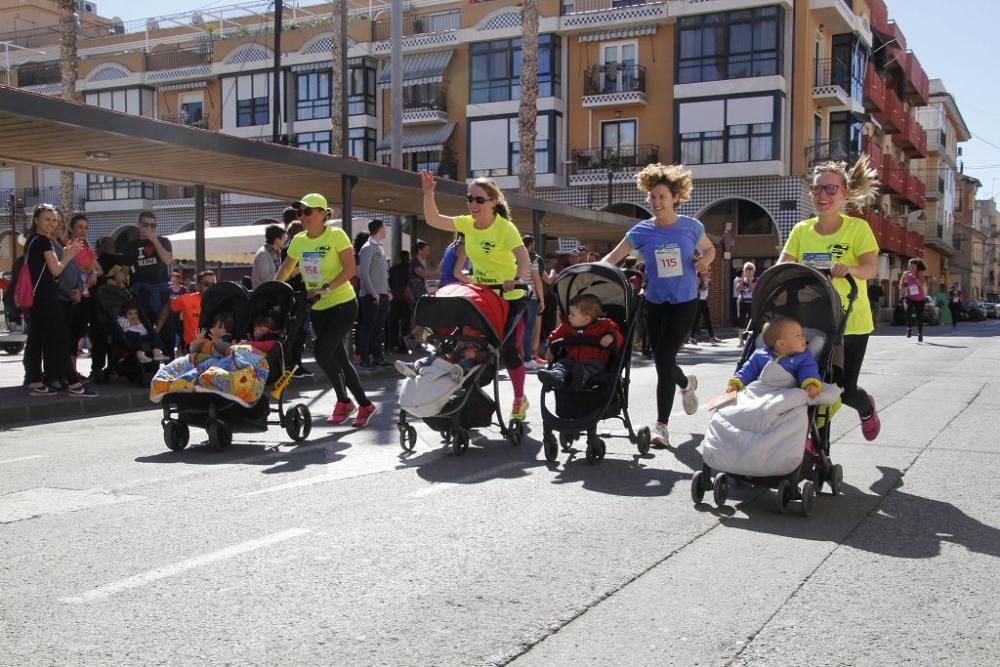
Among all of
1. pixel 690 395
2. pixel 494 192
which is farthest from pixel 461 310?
pixel 690 395

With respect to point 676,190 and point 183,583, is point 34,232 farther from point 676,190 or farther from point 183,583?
point 183,583

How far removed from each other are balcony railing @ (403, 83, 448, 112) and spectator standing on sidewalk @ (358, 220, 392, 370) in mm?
32373

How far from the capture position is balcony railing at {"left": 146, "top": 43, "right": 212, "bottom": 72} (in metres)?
51.7

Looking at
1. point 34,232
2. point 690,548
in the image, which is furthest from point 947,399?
point 34,232

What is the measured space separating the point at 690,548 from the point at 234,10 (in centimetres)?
5130

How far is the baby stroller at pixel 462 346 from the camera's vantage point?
7.39 m

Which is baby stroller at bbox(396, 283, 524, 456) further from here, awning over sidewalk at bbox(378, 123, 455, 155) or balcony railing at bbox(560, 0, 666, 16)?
awning over sidewalk at bbox(378, 123, 455, 155)

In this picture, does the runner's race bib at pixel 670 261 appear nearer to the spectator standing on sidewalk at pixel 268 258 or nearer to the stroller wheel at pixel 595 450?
the stroller wheel at pixel 595 450

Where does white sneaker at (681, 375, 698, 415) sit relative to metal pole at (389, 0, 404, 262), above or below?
below

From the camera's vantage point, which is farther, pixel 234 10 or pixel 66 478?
pixel 234 10

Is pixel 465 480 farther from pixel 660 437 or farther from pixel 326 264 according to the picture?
pixel 326 264

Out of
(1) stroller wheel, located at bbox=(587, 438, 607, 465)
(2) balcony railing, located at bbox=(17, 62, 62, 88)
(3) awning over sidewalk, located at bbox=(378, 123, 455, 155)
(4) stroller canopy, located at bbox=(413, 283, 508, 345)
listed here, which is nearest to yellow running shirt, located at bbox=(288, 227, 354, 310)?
(4) stroller canopy, located at bbox=(413, 283, 508, 345)

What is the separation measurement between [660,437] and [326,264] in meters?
2.99

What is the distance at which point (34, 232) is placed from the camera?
1044 cm
